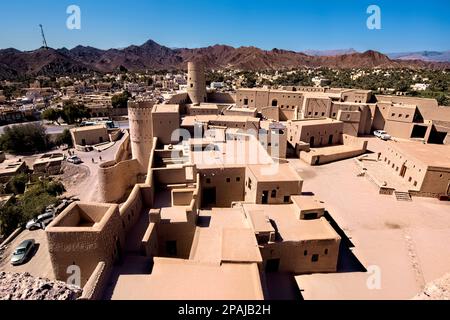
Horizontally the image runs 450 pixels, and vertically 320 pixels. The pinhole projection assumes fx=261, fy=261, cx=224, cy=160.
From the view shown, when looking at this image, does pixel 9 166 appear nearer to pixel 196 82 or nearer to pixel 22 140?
pixel 22 140

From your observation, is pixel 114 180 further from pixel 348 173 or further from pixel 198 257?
pixel 348 173

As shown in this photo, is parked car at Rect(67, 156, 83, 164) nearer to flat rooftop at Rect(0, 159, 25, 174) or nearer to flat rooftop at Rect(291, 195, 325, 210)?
flat rooftop at Rect(0, 159, 25, 174)

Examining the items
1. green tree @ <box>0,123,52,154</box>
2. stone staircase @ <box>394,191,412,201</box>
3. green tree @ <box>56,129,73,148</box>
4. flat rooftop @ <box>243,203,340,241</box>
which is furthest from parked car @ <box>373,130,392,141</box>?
green tree @ <box>0,123,52,154</box>

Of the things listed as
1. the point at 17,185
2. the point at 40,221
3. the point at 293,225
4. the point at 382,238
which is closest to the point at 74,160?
the point at 17,185

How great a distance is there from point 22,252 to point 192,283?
15.8 meters

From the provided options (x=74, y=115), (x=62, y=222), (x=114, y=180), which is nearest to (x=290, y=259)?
(x=62, y=222)

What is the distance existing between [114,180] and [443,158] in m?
28.3

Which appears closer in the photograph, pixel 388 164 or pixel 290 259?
pixel 290 259

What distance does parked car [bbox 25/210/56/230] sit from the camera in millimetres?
22433

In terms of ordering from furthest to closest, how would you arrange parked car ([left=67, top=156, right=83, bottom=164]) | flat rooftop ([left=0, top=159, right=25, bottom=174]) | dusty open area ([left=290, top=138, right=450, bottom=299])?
parked car ([left=67, top=156, right=83, bottom=164]) → flat rooftop ([left=0, top=159, right=25, bottom=174]) → dusty open area ([left=290, top=138, right=450, bottom=299])

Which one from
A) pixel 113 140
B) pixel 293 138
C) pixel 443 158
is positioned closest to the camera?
→ pixel 443 158

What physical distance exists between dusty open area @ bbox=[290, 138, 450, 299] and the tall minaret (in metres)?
22.6

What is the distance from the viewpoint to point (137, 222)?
1442cm

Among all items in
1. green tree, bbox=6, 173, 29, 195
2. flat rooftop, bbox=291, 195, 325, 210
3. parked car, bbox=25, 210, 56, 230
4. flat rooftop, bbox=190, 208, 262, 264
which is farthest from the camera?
green tree, bbox=6, 173, 29, 195
